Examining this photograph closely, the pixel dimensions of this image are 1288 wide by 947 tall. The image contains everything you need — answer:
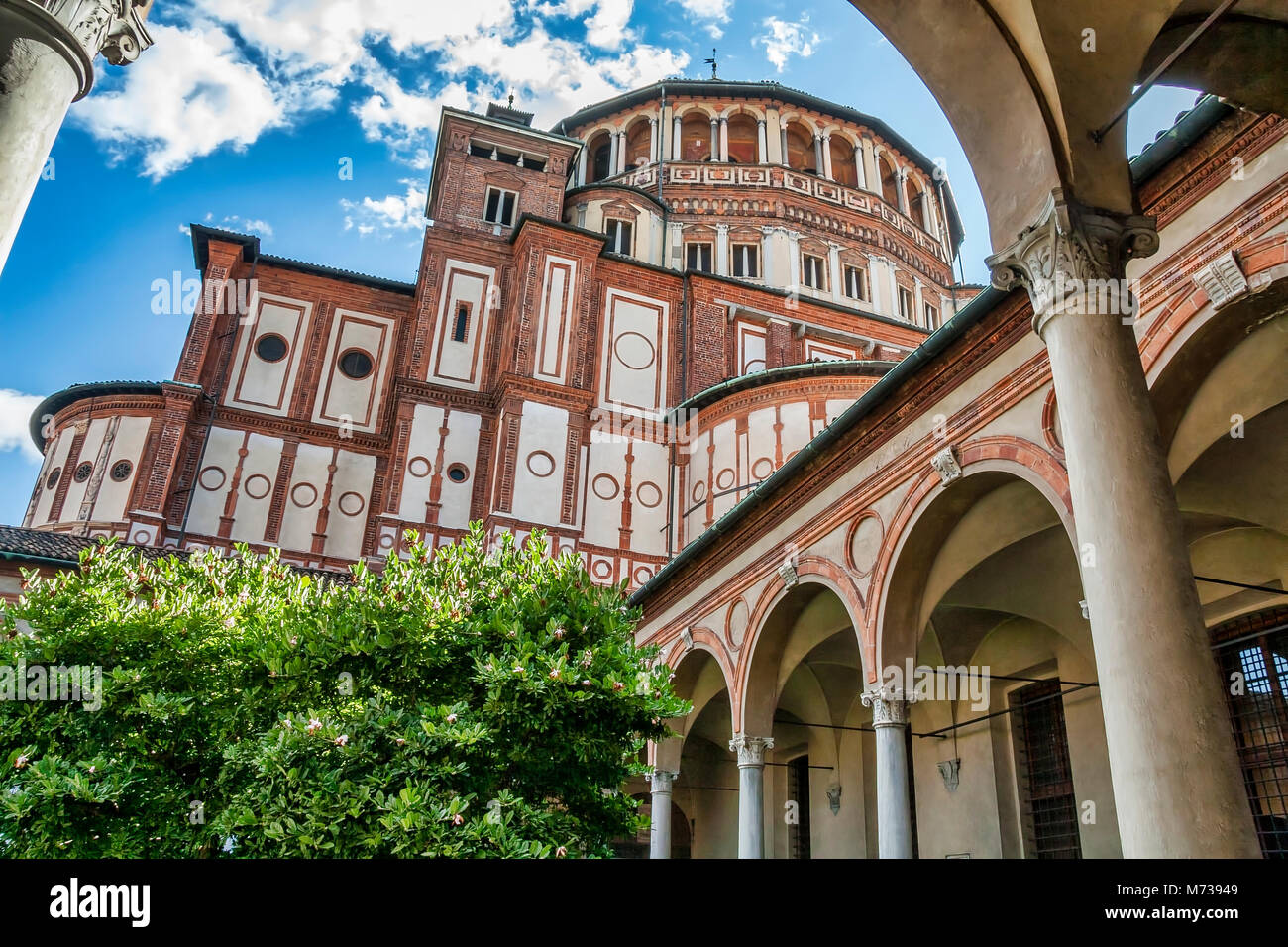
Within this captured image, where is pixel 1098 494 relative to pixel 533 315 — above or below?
below

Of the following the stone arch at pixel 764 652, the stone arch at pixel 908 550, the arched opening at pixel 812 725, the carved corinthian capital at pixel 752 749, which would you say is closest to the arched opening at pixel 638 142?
the arched opening at pixel 812 725

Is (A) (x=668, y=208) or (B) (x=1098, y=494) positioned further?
(A) (x=668, y=208)

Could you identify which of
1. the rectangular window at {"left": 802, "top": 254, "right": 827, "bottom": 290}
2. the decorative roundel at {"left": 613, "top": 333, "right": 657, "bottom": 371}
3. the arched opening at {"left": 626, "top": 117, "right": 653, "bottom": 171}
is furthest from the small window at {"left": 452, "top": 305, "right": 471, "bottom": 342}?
the arched opening at {"left": 626, "top": 117, "right": 653, "bottom": 171}

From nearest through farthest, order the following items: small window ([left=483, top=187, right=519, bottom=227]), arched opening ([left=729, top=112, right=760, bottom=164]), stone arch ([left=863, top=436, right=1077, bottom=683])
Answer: stone arch ([left=863, top=436, right=1077, bottom=683]) → small window ([left=483, top=187, right=519, bottom=227]) → arched opening ([left=729, top=112, right=760, bottom=164])

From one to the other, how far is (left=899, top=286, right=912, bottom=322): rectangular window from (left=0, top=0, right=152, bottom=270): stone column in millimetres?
28991

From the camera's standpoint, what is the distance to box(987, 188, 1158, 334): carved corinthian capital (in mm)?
4711

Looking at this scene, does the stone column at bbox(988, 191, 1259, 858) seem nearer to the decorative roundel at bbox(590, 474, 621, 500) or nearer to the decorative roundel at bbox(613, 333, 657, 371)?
the decorative roundel at bbox(590, 474, 621, 500)

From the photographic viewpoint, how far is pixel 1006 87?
520 centimetres

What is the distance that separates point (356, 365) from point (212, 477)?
4.60 metres

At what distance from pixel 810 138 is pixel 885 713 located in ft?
90.4

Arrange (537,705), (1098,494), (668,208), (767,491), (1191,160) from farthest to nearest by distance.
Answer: (668,208)
(767,491)
(537,705)
(1191,160)
(1098,494)

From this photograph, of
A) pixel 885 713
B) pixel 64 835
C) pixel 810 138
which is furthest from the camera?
pixel 810 138

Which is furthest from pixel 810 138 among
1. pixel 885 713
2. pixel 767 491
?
pixel 885 713

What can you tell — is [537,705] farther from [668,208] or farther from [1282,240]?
[668,208]
